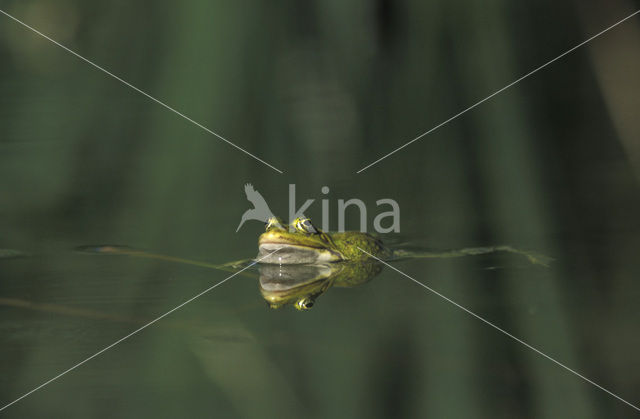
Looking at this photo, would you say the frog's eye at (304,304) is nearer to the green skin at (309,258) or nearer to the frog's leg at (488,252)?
the green skin at (309,258)

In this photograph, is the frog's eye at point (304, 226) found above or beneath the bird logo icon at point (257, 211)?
beneath

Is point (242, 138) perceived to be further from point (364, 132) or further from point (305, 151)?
point (364, 132)

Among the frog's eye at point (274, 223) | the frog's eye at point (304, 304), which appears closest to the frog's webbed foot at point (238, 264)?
the frog's eye at point (274, 223)

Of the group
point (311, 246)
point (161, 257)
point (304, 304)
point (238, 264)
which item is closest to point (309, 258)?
point (311, 246)

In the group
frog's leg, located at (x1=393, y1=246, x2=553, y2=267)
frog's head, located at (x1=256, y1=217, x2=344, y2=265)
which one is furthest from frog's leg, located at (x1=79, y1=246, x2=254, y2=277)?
frog's leg, located at (x1=393, y1=246, x2=553, y2=267)

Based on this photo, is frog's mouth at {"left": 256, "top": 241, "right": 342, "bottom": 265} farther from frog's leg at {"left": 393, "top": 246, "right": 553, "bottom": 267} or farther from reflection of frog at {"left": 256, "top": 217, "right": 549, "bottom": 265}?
→ frog's leg at {"left": 393, "top": 246, "right": 553, "bottom": 267}

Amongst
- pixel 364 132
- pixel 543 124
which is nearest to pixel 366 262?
pixel 364 132

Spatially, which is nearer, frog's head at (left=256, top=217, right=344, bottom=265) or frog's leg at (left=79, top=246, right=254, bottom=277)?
frog's leg at (left=79, top=246, right=254, bottom=277)

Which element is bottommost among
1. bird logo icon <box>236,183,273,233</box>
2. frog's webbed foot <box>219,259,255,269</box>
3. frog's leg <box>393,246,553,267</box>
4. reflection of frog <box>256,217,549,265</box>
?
frog's webbed foot <box>219,259,255,269</box>
